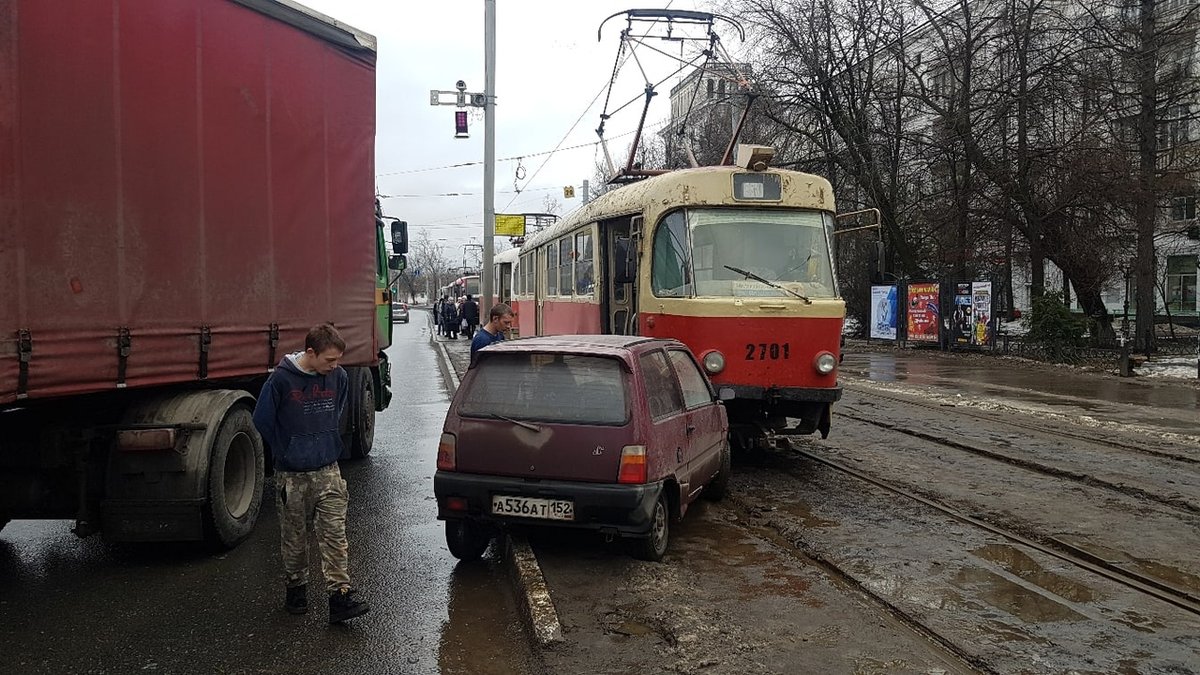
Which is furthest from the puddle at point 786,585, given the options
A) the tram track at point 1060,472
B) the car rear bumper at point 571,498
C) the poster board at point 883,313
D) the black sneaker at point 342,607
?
the poster board at point 883,313

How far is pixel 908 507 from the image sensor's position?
7.45 meters

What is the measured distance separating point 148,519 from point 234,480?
79 cm

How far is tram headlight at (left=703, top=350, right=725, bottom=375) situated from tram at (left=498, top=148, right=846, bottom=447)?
1 centimetres

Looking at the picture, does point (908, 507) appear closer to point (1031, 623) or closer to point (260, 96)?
point (1031, 623)

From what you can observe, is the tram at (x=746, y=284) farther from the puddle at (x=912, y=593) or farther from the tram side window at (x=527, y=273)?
the tram side window at (x=527, y=273)

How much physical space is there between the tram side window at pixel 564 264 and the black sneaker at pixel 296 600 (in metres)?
8.74

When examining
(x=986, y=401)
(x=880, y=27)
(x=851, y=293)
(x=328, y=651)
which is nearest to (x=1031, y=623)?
(x=328, y=651)

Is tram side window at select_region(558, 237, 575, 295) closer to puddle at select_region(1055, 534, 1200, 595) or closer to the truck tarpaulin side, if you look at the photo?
the truck tarpaulin side

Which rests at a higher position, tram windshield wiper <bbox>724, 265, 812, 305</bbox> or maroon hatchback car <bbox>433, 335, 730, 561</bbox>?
tram windshield wiper <bbox>724, 265, 812, 305</bbox>

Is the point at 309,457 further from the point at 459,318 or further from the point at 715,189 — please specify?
the point at 459,318

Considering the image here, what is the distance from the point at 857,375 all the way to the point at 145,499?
16834 millimetres

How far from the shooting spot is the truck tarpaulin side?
4742 millimetres

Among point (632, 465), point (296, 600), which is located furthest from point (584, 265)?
point (296, 600)

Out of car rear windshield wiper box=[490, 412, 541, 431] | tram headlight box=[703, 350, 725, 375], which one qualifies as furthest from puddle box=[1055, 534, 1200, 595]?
car rear windshield wiper box=[490, 412, 541, 431]
